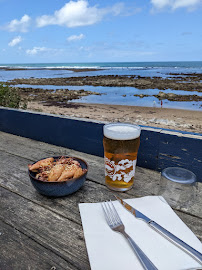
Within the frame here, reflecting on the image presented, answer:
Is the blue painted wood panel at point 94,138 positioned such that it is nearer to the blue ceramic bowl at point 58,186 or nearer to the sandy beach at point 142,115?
the blue ceramic bowl at point 58,186

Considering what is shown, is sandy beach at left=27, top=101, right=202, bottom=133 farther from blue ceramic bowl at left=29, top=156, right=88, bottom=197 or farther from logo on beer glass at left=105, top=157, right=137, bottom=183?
blue ceramic bowl at left=29, top=156, right=88, bottom=197

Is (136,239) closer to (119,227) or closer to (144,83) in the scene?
(119,227)

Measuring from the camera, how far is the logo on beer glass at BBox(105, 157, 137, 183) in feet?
3.83

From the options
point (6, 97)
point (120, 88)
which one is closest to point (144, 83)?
point (120, 88)

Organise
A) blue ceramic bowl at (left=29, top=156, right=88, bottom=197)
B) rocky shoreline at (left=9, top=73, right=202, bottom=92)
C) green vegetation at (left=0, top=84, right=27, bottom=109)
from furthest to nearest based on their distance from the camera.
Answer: rocky shoreline at (left=9, top=73, right=202, bottom=92)
green vegetation at (left=0, top=84, right=27, bottom=109)
blue ceramic bowl at (left=29, top=156, right=88, bottom=197)

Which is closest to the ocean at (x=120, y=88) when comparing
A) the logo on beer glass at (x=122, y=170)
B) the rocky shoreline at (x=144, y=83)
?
the rocky shoreline at (x=144, y=83)

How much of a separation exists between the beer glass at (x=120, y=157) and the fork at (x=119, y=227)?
0.56 ft

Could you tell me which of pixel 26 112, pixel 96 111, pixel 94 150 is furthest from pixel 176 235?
pixel 96 111

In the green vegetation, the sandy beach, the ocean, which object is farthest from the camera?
the ocean

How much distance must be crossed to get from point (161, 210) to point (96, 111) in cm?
850

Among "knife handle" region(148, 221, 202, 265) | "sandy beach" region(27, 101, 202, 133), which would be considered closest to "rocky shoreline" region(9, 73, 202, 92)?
"sandy beach" region(27, 101, 202, 133)

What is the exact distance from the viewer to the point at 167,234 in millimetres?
837

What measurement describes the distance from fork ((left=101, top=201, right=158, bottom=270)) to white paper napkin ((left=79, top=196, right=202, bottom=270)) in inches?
0.6

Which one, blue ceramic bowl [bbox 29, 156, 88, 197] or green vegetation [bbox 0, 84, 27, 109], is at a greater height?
green vegetation [bbox 0, 84, 27, 109]
